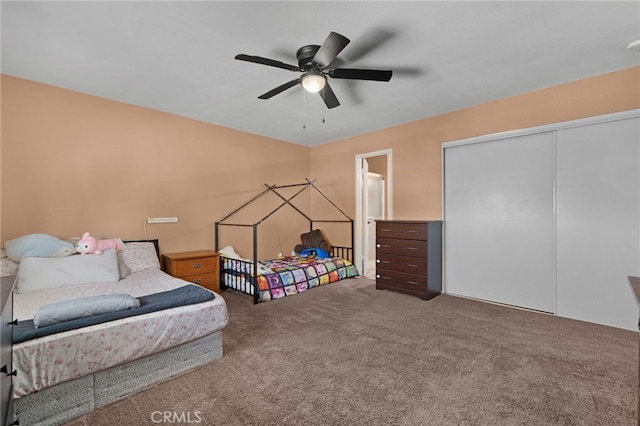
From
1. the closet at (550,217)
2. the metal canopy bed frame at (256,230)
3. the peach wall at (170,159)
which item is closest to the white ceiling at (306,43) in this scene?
the peach wall at (170,159)

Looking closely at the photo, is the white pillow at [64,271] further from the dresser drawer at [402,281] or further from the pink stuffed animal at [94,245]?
the dresser drawer at [402,281]

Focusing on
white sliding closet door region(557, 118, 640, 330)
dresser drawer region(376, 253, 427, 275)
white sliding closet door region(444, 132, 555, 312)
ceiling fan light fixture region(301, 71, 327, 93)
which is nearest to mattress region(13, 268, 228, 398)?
ceiling fan light fixture region(301, 71, 327, 93)

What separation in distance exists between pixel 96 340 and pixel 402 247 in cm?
337

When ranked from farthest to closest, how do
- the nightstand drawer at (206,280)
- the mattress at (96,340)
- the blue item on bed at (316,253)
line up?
the blue item on bed at (316,253), the nightstand drawer at (206,280), the mattress at (96,340)

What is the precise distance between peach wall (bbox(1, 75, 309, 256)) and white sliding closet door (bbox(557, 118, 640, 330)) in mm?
4253

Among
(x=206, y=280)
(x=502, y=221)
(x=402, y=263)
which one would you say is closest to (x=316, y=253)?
(x=402, y=263)

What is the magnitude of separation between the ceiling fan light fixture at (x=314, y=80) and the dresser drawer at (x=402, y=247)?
2422 millimetres

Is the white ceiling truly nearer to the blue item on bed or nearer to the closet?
the closet

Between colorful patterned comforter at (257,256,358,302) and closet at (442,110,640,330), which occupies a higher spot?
closet at (442,110,640,330)

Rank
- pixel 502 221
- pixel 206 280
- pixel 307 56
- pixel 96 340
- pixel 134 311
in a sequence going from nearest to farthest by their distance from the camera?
pixel 96 340
pixel 134 311
pixel 307 56
pixel 502 221
pixel 206 280

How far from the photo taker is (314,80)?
2.29m

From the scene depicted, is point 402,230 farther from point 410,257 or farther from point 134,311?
point 134,311

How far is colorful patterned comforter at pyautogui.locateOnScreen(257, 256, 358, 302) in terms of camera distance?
12.3 ft

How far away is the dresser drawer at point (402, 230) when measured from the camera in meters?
3.77
